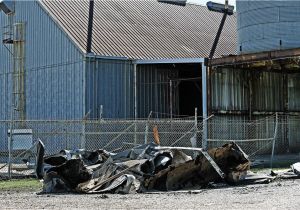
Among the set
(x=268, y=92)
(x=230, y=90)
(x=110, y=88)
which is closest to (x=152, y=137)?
(x=110, y=88)

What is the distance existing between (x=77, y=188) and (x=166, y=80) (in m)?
15.9

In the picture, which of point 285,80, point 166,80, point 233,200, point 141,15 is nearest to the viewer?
point 233,200

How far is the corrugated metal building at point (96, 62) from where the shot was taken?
2753 centimetres

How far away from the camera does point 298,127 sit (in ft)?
106

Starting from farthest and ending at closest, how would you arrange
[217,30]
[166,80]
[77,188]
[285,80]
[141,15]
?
[217,30] → [141,15] → [285,80] → [166,80] → [77,188]

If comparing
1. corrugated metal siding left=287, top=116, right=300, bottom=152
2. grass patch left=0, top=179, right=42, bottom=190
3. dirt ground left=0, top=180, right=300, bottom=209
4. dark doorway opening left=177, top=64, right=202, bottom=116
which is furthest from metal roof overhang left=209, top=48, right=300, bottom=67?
grass patch left=0, top=179, right=42, bottom=190

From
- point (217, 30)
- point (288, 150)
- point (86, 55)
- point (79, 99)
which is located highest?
point (217, 30)

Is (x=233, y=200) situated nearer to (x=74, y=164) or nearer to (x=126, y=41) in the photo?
(x=74, y=164)

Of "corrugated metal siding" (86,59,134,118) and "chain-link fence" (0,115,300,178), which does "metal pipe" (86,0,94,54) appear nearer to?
"corrugated metal siding" (86,59,134,118)

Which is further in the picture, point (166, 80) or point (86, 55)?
point (166, 80)

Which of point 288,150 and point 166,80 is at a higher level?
point 166,80

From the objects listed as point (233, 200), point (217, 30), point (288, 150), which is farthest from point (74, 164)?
point (217, 30)

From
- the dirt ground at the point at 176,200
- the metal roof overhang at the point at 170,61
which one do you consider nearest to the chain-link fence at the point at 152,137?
the metal roof overhang at the point at 170,61

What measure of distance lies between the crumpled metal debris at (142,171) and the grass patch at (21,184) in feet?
2.40
